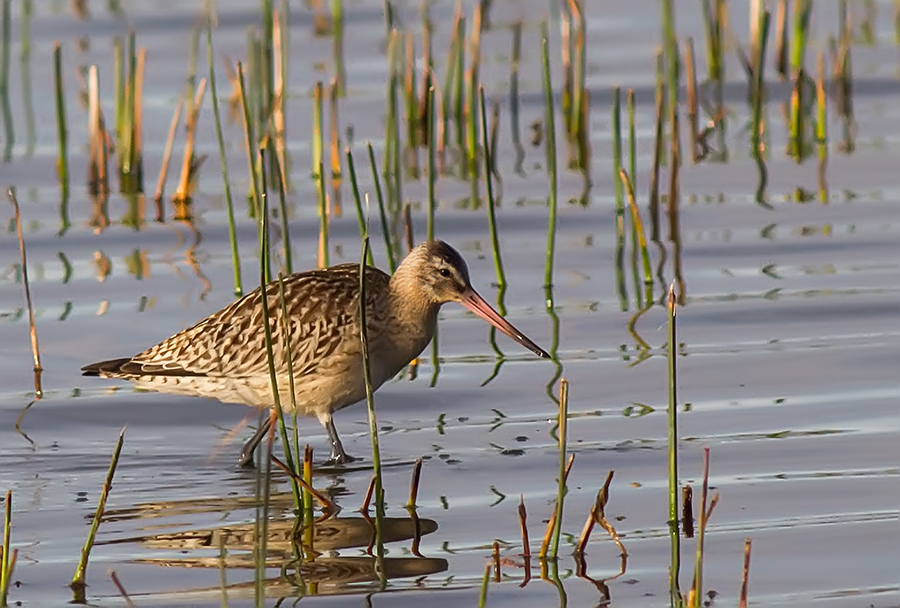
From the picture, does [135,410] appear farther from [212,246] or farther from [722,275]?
[722,275]

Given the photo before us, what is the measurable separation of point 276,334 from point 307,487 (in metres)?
1.97

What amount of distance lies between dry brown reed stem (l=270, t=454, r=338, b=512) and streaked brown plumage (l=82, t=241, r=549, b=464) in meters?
0.94

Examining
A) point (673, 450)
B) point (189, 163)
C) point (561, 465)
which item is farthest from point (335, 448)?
point (189, 163)

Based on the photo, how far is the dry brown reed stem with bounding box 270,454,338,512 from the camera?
20.7 ft

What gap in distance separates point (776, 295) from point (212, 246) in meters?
3.72

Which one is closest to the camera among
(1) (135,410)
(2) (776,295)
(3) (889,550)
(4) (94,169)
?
(3) (889,550)

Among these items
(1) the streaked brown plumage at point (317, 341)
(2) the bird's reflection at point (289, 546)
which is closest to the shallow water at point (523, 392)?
(2) the bird's reflection at point (289, 546)

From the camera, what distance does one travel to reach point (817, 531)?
21.9 ft

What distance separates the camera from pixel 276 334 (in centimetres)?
839

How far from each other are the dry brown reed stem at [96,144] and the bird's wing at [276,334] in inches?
181

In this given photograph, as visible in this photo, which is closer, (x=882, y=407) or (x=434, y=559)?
(x=434, y=559)

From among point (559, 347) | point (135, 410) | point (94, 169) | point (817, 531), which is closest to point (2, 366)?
point (135, 410)

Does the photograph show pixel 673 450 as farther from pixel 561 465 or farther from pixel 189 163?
pixel 189 163

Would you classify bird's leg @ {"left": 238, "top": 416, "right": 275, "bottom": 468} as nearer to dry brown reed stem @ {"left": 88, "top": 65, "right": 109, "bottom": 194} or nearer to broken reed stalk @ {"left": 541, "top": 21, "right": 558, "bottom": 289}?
broken reed stalk @ {"left": 541, "top": 21, "right": 558, "bottom": 289}
